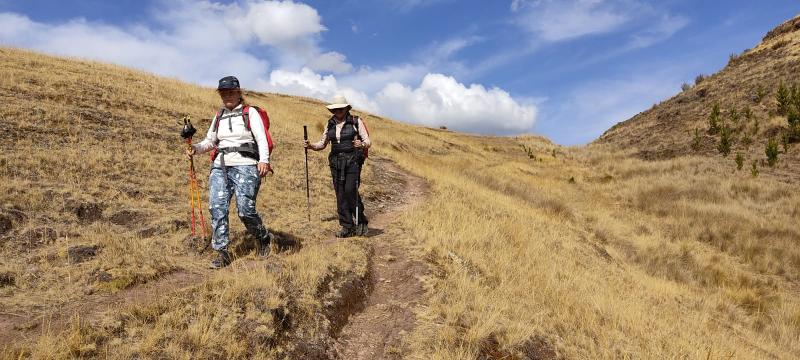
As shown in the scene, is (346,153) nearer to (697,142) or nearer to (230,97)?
(230,97)

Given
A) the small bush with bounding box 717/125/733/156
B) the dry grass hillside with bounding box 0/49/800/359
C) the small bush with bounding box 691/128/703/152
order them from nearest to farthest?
the dry grass hillside with bounding box 0/49/800/359
the small bush with bounding box 717/125/733/156
the small bush with bounding box 691/128/703/152

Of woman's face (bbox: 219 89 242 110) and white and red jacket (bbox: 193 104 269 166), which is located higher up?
woman's face (bbox: 219 89 242 110)

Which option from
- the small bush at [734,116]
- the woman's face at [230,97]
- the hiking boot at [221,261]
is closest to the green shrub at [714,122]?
the small bush at [734,116]

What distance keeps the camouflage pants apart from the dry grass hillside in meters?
0.60

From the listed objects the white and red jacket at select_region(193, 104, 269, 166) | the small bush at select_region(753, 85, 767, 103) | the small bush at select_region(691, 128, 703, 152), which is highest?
the small bush at select_region(753, 85, 767, 103)

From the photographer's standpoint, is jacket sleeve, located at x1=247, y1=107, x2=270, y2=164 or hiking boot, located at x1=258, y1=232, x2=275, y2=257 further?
hiking boot, located at x1=258, y1=232, x2=275, y2=257

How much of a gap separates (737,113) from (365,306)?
113 ft

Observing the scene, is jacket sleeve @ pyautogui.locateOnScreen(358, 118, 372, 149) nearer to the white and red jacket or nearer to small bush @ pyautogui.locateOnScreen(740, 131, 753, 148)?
the white and red jacket

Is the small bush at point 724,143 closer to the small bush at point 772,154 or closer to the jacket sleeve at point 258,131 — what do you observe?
the small bush at point 772,154

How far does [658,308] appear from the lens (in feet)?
27.2

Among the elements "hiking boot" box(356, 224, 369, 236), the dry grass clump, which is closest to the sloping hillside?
"hiking boot" box(356, 224, 369, 236)

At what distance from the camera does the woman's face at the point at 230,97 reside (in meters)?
6.05

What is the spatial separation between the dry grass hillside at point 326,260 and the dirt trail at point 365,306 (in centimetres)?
7

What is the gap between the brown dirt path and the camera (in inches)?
185
